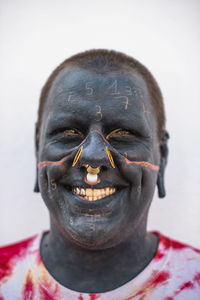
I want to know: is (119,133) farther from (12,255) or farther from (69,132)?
(12,255)

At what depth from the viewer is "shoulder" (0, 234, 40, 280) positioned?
1.84 metres

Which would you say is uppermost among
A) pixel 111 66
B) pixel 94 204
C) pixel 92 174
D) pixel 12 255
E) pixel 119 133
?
pixel 111 66

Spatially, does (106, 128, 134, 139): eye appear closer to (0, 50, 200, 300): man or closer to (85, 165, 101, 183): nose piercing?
(0, 50, 200, 300): man

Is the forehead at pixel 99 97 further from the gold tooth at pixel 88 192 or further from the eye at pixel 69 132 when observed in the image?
the gold tooth at pixel 88 192

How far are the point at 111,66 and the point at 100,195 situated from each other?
67 cm

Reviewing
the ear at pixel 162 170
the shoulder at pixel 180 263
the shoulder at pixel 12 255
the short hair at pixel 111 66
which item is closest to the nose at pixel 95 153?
the short hair at pixel 111 66

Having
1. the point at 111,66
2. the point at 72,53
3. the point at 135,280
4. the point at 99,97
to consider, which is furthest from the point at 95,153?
the point at 72,53

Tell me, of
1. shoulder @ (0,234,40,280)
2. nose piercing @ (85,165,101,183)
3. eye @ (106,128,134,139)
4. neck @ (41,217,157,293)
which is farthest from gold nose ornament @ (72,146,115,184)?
shoulder @ (0,234,40,280)

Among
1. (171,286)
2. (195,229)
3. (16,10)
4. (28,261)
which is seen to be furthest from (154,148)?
(16,10)

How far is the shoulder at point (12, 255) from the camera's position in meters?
1.84

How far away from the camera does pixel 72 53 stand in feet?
9.00

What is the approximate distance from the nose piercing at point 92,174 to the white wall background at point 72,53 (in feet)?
4.60

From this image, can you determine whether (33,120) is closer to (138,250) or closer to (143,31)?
(143,31)

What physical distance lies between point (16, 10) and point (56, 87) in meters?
1.37
